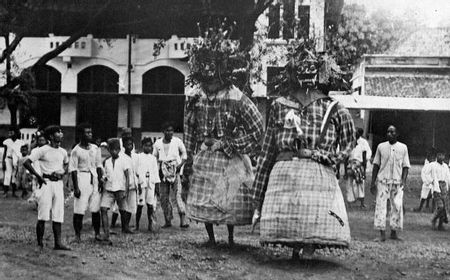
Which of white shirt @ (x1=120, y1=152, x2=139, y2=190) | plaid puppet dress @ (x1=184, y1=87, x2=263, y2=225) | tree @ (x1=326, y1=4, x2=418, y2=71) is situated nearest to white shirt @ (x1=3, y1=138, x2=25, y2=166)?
white shirt @ (x1=120, y1=152, x2=139, y2=190)

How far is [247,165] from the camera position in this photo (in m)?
9.73

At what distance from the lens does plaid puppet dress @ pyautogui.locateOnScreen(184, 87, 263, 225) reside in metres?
9.34

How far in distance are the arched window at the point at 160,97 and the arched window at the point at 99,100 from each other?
49.3 inches

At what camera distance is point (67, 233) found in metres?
11.5

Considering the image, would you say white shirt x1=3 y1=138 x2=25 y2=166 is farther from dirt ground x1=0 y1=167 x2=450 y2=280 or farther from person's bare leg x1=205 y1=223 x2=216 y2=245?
person's bare leg x1=205 y1=223 x2=216 y2=245

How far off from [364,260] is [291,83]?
2314 mm

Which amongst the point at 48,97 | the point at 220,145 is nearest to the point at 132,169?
the point at 220,145

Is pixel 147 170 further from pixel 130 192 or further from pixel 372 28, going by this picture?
pixel 372 28

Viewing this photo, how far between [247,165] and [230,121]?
59 cm

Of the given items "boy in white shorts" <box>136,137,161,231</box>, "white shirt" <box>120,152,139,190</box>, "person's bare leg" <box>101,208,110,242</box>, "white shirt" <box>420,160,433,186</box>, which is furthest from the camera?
"white shirt" <box>420,160,433,186</box>

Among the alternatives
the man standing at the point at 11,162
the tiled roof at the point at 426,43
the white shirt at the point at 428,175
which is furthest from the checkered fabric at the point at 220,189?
the tiled roof at the point at 426,43

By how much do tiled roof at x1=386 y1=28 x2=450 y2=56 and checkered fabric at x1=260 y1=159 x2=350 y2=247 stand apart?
35387mm

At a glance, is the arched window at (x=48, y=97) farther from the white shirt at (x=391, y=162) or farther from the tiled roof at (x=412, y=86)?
the white shirt at (x=391, y=162)

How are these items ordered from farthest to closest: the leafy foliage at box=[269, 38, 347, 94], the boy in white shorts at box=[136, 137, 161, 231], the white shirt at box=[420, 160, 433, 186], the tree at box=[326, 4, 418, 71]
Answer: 1. the tree at box=[326, 4, 418, 71]
2. the white shirt at box=[420, 160, 433, 186]
3. the boy in white shorts at box=[136, 137, 161, 231]
4. the leafy foliage at box=[269, 38, 347, 94]
